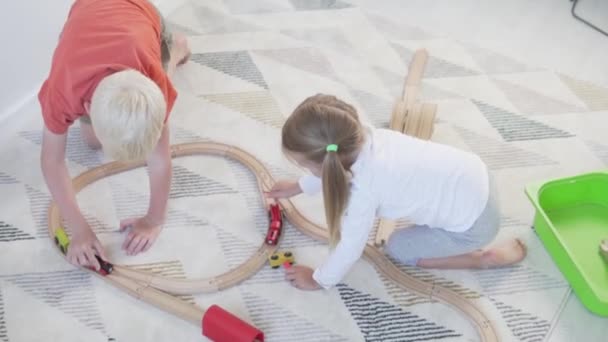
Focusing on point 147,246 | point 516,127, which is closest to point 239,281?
point 147,246

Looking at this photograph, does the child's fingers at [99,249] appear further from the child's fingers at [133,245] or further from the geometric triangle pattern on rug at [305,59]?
the geometric triangle pattern on rug at [305,59]

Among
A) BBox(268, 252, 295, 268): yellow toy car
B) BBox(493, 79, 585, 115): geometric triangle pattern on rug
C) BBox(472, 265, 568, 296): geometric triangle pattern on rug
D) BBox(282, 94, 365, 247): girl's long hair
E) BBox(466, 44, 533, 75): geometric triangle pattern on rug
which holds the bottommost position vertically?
BBox(268, 252, 295, 268): yellow toy car

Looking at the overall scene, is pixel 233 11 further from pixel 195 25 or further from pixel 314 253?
pixel 314 253

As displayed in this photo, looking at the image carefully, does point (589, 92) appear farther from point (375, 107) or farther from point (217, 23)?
point (217, 23)

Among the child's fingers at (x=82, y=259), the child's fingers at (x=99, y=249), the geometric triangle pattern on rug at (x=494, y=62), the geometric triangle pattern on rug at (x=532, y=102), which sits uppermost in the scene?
the geometric triangle pattern on rug at (x=494, y=62)

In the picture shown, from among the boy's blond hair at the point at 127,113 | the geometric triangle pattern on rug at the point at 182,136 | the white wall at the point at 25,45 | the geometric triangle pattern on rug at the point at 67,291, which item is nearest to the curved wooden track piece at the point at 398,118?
the geometric triangle pattern on rug at the point at 182,136

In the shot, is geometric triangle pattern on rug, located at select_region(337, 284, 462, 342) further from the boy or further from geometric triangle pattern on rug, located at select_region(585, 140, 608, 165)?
geometric triangle pattern on rug, located at select_region(585, 140, 608, 165)

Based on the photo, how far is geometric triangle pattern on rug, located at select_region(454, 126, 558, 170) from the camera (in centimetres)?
170

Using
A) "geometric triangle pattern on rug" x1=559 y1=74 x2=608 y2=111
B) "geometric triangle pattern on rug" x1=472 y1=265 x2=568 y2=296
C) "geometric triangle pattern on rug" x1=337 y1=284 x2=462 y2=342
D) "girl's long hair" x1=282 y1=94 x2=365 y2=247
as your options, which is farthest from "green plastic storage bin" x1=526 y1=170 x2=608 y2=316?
"girl's long hair" x1=282 y1=94 x2=365 y2=247

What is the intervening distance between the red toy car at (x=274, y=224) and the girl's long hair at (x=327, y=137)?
1.15 ft

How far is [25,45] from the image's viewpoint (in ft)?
5.52

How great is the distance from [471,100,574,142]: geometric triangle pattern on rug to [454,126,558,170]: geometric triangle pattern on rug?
4cm

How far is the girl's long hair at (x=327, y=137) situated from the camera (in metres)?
1.09

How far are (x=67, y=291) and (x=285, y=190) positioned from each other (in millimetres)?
509
